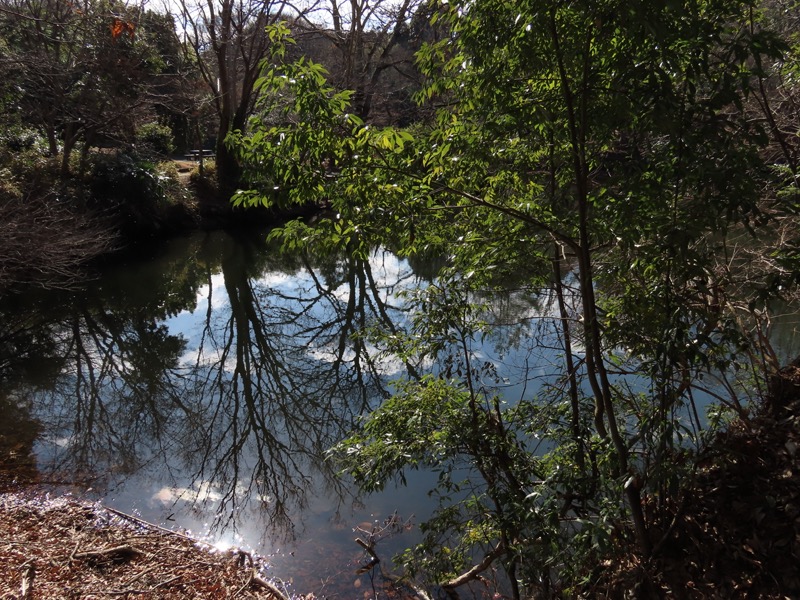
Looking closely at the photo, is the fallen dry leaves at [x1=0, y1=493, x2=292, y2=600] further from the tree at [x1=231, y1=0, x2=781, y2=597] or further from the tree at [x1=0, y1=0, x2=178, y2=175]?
the tree at [x1=0, y1=0, x2=178, y2=175]

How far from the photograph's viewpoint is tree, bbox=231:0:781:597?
88.1 inches

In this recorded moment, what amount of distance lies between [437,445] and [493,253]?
3.74 ft

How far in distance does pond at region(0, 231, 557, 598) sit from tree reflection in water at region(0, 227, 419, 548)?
3cm

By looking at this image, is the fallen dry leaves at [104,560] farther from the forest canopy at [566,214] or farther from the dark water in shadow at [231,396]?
the forest canopy at [566,214]

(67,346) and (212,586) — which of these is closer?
(212,586)

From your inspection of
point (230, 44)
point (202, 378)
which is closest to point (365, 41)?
point (230, 44)

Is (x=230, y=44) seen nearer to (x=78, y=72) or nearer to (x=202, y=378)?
(x=78, y=72)

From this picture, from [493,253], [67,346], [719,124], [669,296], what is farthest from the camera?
[67,346]

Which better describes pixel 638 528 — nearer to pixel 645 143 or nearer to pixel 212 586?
pixel 645 143

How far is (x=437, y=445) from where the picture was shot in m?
3.30

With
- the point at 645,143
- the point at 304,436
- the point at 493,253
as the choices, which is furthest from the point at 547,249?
the point at 304,436

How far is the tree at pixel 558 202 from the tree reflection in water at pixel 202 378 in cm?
134

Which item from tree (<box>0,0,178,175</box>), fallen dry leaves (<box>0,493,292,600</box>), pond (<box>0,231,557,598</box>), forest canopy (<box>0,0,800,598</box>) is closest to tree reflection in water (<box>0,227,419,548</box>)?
pond (<box>0,231,557,598</box>)

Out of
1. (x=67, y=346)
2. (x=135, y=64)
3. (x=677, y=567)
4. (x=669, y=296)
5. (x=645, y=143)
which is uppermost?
(x=135, y=64)
